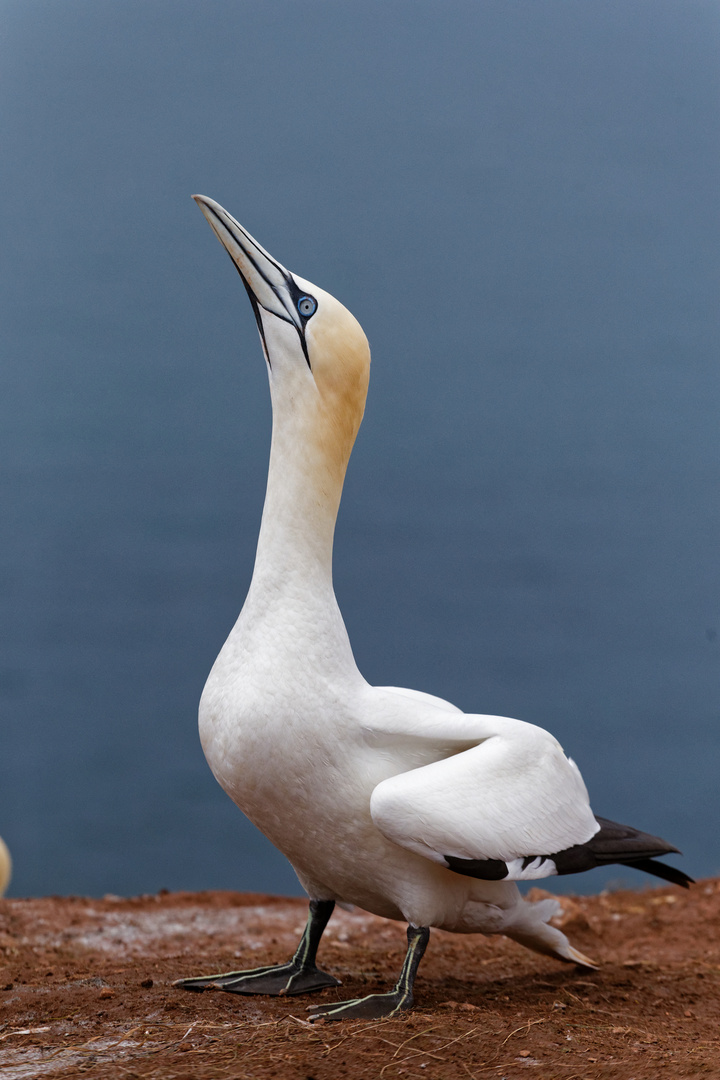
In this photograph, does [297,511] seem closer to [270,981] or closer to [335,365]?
[335,365]

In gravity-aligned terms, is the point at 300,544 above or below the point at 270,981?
above

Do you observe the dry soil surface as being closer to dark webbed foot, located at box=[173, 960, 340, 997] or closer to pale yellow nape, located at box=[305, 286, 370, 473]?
dark webbed foot, located at box=[173, 960, 340, 997]

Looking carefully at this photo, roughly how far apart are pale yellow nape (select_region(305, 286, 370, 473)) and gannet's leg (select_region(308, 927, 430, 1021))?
1.45 meters

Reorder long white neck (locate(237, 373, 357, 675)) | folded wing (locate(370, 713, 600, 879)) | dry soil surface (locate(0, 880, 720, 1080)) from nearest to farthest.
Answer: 1. dry soil surface (locate(0, 880, 720, 1080))
2. folded wing (locate(370, 713, 600, 879))
3. long white neck (locate(237, 373, 357, 675))

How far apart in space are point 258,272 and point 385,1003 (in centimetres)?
216

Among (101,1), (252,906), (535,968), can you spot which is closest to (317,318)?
(535,968)

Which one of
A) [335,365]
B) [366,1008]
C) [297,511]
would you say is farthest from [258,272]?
[366,1008]

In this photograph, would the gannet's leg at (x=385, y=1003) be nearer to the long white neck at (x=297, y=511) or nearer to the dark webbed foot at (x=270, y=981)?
the dark webbed foot at (x=270, y=981)

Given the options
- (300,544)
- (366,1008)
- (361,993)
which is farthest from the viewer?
(361,993)

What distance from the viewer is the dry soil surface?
2215 mm

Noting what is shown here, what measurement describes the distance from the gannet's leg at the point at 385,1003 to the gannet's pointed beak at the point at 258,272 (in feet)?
5.90

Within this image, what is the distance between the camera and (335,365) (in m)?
2.98

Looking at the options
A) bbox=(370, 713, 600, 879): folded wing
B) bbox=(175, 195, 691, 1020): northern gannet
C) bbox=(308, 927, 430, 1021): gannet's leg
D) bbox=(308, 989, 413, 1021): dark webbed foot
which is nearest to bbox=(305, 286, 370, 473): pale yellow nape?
bbox=(175, 195, 691, 1020): northern gannet

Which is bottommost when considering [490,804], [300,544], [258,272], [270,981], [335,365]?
[270,981]
